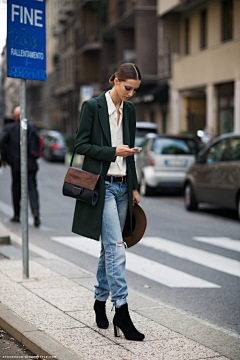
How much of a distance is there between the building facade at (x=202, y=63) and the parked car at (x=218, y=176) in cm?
958

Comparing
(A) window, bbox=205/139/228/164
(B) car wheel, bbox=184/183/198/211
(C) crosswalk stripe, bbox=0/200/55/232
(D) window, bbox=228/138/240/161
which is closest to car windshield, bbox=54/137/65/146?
(C) crosswalk stripe, bbox=0/200/55/232

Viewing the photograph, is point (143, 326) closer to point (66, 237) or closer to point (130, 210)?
point (130, 210)

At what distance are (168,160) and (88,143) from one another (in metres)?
12.0

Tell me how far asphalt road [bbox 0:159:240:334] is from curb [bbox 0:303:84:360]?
1620 millimetres

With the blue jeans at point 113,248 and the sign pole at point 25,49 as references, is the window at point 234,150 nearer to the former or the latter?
the sign pole at point 25,49

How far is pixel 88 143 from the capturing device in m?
4.59

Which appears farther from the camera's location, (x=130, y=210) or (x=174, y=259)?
(x=174, y=259)

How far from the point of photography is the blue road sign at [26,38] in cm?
625

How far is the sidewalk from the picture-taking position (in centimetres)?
421

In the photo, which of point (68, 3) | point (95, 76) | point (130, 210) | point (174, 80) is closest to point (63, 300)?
point (130, 210)

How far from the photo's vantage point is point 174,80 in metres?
29.7

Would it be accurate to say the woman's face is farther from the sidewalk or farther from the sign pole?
the sign pole

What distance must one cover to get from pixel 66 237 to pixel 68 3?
50.7m

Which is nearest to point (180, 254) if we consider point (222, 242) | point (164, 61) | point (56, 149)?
point (222, 242)
